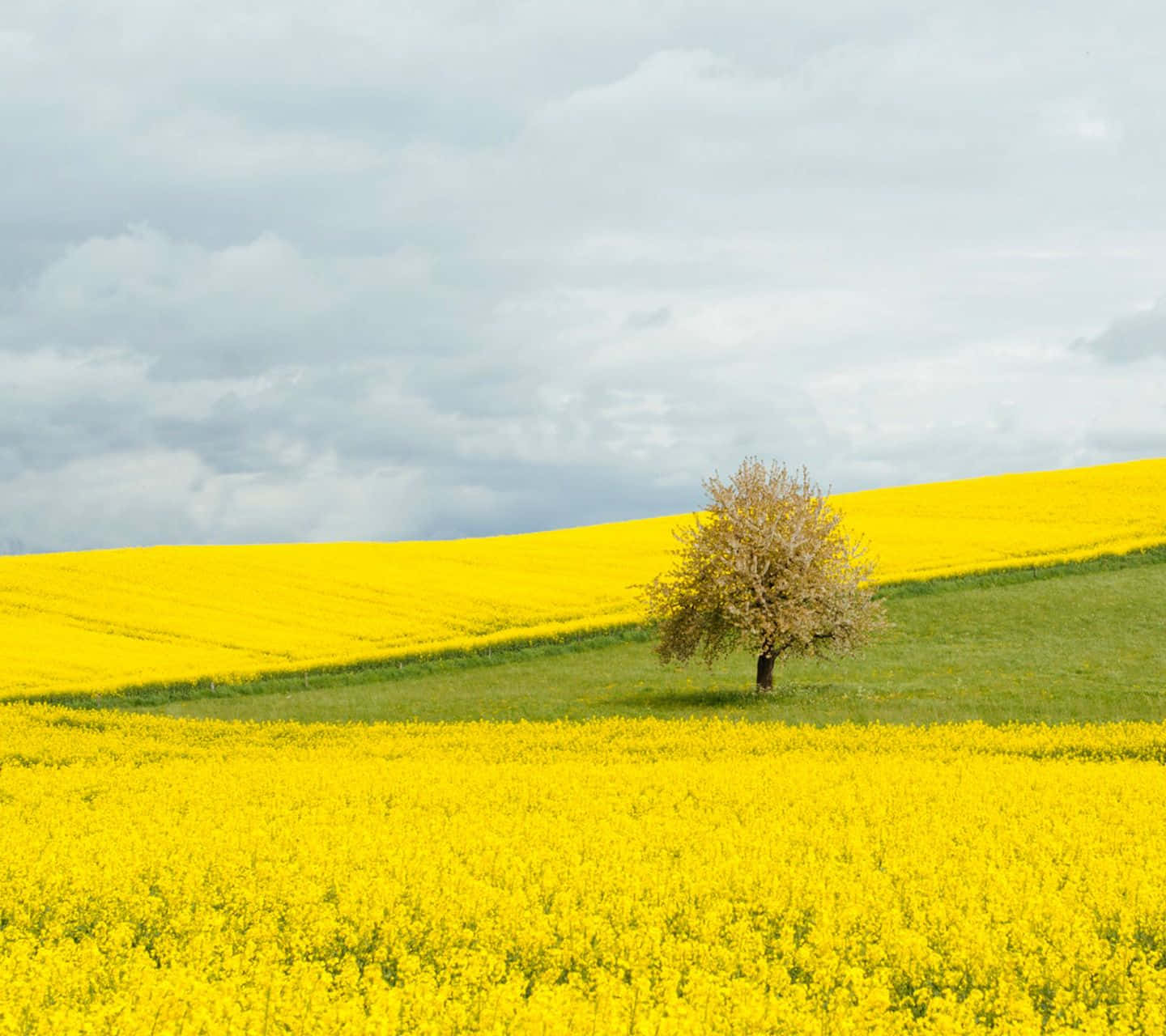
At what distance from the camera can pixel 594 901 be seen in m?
10.3

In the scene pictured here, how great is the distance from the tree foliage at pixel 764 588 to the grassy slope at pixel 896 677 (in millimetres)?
1396

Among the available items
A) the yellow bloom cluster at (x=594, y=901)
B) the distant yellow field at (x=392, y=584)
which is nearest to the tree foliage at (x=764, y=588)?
the distant yellow field at (x=392, y=584)

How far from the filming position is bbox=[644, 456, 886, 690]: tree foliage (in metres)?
31.4

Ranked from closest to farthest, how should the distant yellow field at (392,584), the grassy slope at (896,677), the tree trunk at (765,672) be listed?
the grassy slope at (896,677)
the tree trunk at (765,672)
the distant yellow field at (392,584)

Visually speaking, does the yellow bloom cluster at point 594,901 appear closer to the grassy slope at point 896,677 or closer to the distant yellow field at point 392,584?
the grassy slope at point 896,677

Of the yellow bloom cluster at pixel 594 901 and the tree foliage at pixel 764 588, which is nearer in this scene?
the yellow bloom cluster at pixel 594 901

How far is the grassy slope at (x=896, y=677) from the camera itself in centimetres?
2852

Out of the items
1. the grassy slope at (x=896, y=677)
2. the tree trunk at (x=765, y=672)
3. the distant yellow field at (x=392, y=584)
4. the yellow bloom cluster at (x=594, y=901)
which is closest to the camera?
the yellow bloom cluster at (x=594, y=901)

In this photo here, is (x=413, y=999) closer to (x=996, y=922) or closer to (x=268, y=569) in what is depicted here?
(x=996, y=922)

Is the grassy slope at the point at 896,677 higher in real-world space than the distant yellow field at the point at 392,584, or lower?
lower

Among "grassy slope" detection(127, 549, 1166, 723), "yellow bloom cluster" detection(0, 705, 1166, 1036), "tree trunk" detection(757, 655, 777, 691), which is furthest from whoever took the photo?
"tree trunk" detection(757, 655, 777, 691)

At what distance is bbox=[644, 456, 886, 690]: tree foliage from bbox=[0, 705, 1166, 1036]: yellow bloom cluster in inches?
485

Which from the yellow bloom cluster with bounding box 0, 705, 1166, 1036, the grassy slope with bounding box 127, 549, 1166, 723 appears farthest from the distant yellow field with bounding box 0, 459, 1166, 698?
the yellow bloom cluster with bounding box 0, 705, 1166, 1036

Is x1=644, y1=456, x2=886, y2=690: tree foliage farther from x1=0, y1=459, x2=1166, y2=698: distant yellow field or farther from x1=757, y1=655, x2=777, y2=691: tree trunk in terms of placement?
x1=0, y1=459, x2=1166, y2=698: distant yellow field
